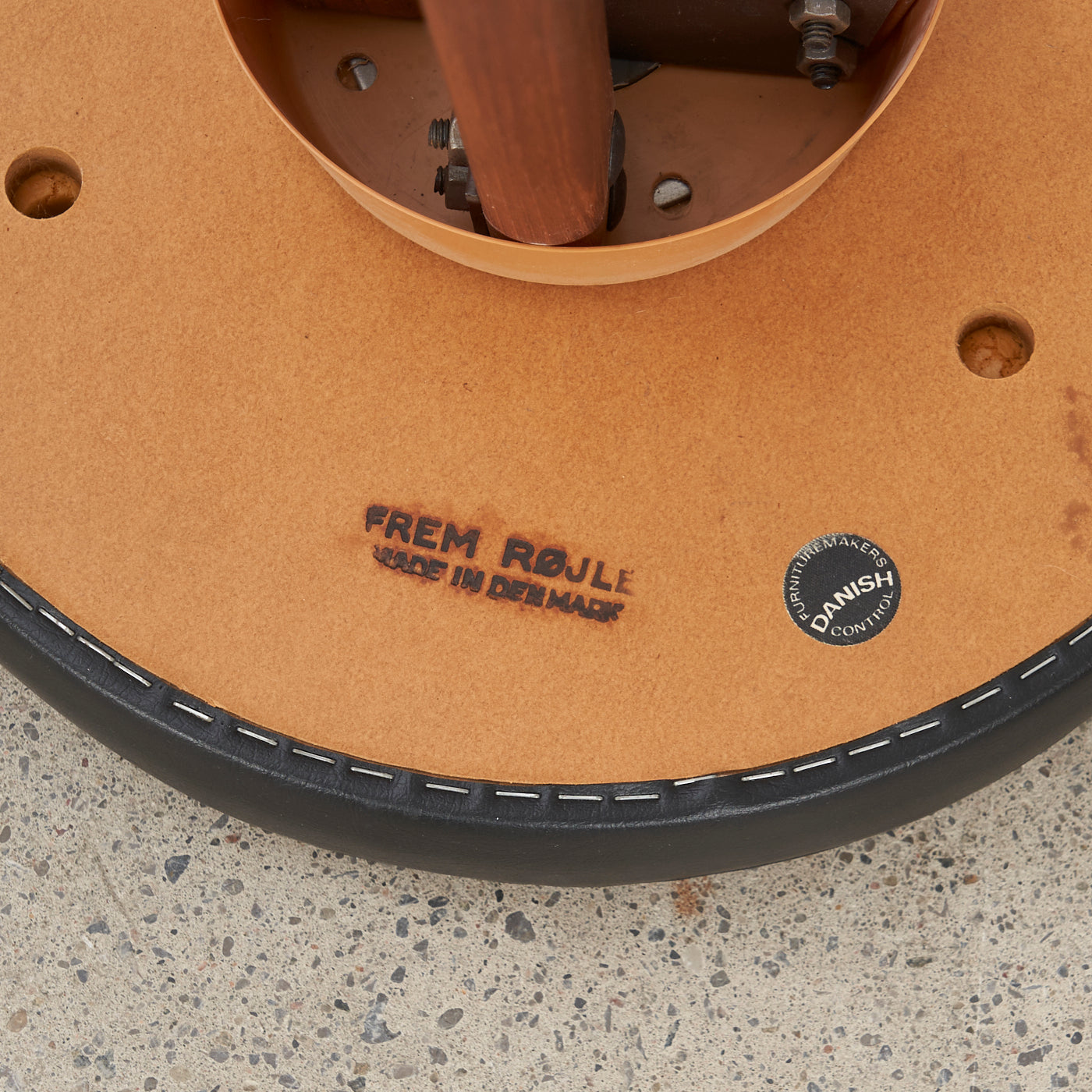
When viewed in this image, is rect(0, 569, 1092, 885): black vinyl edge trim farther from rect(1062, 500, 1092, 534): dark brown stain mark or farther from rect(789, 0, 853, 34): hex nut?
rect(789, 0, 853, 34): hex nut

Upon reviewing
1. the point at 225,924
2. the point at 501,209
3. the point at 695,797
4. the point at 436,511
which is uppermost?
the point at 501,209

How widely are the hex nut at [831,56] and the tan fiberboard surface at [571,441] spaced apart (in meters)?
0.08

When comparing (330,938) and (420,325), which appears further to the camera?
(330,938)

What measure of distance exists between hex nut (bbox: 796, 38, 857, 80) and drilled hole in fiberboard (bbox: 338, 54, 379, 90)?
0.28m

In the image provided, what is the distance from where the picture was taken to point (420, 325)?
80cm

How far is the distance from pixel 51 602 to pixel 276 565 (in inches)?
6.1

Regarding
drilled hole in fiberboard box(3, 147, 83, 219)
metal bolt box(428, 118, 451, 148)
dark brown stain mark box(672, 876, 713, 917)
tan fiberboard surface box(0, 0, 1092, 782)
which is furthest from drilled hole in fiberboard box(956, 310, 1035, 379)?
drilled hole in fiberboard box(3, 147, 83, 219)

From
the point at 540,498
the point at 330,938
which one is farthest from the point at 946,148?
the point at 330,938

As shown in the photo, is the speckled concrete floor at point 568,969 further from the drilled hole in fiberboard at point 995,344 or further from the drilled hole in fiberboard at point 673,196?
the drilled hole in fiberboard at point 673,196

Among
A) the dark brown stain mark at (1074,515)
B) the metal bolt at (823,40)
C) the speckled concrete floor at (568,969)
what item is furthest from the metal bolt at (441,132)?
the speckled concrete floor at (568,969)

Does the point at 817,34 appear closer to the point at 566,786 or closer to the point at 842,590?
the point at 842,590

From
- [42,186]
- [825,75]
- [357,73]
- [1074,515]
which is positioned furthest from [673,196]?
[42,186]

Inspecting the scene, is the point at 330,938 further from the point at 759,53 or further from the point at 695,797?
the point at 759,53

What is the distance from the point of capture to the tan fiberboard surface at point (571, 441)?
772 millimetres
